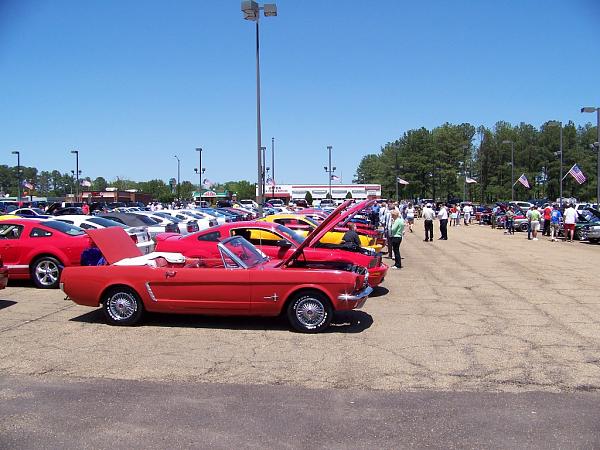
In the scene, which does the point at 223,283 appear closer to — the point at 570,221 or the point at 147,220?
the point at 147,220

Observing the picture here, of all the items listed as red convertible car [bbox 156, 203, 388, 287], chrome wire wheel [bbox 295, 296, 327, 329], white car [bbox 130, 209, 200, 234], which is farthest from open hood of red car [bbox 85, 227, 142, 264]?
white car [bbox 130, 209, 200, 234]

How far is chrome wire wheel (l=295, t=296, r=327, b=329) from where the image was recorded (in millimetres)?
7086

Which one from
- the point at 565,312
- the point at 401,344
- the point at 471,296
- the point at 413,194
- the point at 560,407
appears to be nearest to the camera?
the point at 560,407

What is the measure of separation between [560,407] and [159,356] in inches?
164

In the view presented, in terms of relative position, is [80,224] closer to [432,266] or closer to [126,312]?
[126,312]

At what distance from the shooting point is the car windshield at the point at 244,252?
7453mm

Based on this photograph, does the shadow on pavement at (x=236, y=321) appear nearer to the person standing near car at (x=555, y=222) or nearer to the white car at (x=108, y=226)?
the white car at (x=108, y=226)

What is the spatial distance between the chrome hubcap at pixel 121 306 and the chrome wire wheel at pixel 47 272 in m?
3.75

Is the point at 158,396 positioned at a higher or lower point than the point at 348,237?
lower

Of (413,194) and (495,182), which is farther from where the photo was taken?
(413,194)

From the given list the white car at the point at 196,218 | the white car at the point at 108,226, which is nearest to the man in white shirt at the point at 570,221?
the white car at the point at 196,218

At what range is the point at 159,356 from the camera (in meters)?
6.20

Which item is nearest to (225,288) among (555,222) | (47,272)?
(47,272)

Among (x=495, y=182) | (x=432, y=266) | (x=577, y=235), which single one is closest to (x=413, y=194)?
(x=495, y=182)
